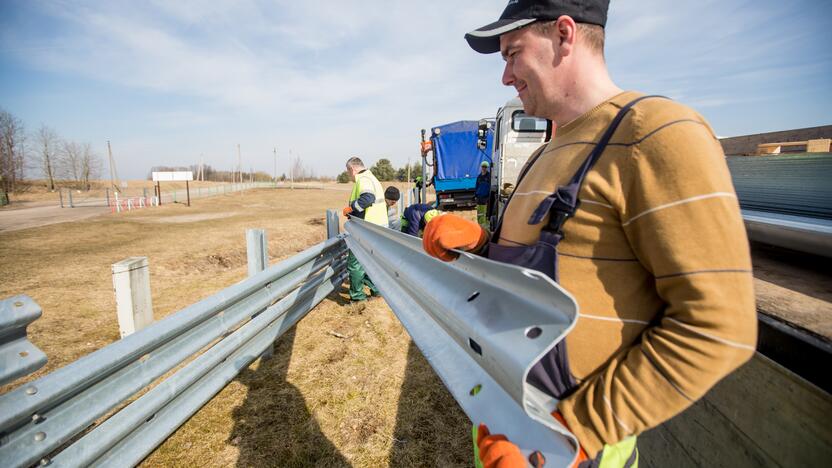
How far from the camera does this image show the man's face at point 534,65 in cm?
121

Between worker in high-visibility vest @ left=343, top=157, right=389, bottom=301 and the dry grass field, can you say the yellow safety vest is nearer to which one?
worker in high-visibility vest @ left=343, top=157, right=389, bottom=301

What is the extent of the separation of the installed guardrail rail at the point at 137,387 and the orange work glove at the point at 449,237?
1.59 meters

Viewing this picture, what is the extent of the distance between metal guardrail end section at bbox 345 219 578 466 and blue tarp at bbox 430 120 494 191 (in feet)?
45.1

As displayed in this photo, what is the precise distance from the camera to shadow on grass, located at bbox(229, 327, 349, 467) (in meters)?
2.46

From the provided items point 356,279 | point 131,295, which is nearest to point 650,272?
point 131,295

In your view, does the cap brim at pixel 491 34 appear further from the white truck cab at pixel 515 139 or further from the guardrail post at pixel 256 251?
the white truck cab at pixel 515 139

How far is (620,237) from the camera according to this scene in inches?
37.8

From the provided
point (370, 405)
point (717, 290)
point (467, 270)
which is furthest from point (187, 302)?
point (717, 290)

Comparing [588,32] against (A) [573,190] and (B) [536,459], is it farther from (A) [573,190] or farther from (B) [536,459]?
(B) [536,459]

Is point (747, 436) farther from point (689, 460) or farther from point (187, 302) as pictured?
point (187, 302)

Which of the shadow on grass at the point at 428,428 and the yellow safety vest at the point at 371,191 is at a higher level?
the yellow safety vest at the point at 371,191

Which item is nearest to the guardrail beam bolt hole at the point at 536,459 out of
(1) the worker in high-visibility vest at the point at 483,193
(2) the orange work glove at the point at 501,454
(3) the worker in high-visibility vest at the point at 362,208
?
(2) the orange work glove at the point at 501,454

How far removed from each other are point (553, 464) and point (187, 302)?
5.87 m

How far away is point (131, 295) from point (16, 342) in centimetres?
103
